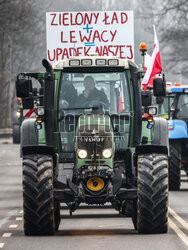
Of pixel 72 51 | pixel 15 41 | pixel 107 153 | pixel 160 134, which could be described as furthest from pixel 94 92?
pixel 15 41

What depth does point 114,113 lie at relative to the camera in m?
14.6

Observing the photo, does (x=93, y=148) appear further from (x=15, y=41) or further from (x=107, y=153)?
(x=15, y=41)

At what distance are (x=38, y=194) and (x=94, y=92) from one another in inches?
75.9

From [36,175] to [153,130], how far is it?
2744 mm

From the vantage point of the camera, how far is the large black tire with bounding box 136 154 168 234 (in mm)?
13383

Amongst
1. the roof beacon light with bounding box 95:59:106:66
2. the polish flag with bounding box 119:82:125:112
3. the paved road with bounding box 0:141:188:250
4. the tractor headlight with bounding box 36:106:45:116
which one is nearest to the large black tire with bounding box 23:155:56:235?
the paved road with bounding box 0:141:188:250

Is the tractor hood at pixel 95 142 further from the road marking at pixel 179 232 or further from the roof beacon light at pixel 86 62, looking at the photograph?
the road marking at pixel 179 232

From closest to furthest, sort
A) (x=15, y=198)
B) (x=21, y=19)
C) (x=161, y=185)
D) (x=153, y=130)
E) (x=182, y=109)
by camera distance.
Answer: (x=161, y=185)
(x=153, y=130)
(x=15, y=198)
(x=182, y=109)
(x=21, y=19)

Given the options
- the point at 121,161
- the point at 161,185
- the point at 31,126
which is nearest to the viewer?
the point at 161,185

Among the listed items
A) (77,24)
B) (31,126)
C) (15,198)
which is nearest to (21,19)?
(77,24)

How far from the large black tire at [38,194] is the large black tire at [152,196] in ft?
3.87

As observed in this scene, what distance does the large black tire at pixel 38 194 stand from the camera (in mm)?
13398

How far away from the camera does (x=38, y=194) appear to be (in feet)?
43.9

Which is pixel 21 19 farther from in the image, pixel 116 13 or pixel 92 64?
pixel 92 64
